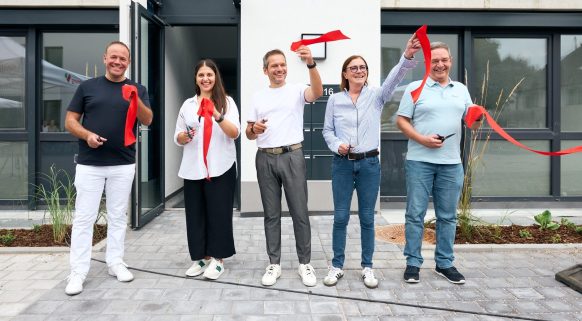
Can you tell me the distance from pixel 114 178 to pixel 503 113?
217 inches

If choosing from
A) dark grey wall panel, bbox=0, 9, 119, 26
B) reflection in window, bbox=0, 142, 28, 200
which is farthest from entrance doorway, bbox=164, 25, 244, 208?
reflection in window, bbox=0, 142, 28, 200

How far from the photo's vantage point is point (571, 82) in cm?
679

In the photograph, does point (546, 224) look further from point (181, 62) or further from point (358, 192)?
point (181, 62)

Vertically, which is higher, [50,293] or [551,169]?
[551,169]

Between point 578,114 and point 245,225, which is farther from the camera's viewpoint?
point 578,114

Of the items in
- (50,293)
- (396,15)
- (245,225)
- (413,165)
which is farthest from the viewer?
(396,15)

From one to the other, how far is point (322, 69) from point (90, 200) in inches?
136

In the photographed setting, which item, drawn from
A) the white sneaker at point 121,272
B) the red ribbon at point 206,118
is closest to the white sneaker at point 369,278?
the red ribbon at point 206,118

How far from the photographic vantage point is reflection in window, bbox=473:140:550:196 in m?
6.73

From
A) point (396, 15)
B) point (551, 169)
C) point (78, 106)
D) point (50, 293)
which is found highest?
point (396, 15)

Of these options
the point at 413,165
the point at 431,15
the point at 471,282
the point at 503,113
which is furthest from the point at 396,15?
the point at 471,282

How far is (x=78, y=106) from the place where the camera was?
136 inches

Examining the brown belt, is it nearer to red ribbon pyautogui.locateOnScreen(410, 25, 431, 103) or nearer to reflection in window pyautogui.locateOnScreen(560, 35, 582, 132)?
red ribbon pyautogui.locateOnScreen(410, 25, 431, 103)

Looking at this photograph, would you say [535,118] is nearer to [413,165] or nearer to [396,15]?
[396,15]
